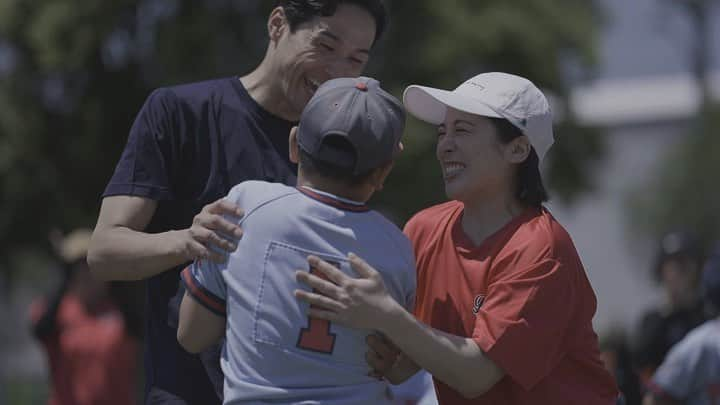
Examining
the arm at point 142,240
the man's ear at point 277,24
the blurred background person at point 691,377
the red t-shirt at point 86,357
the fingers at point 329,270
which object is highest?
the man's ear at point 277,24

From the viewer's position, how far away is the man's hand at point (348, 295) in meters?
2.91

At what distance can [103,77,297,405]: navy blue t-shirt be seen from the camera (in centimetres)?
368

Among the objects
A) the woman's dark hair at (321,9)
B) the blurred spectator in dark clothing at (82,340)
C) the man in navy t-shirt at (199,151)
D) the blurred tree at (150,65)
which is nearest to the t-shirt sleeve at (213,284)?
the man in navy t-shirt at (199,151)

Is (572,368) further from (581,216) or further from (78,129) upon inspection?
(581,216)

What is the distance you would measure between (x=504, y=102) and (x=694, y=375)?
2.97 meters

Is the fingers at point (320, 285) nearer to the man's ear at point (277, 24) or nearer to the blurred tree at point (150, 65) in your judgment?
the man's ear at point (277, 24)

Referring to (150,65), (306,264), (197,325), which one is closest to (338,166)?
(306,264)

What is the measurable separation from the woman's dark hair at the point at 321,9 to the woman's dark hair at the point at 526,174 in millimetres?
720

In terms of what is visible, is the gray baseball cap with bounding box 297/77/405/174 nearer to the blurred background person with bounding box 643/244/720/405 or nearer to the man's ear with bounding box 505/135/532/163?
the man's ear with bounding box 505/135/532/163

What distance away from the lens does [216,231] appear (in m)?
3.01

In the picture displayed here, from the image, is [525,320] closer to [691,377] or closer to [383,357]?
[383,357]

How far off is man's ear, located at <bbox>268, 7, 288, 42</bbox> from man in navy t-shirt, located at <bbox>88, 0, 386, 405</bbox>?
13 millimetres

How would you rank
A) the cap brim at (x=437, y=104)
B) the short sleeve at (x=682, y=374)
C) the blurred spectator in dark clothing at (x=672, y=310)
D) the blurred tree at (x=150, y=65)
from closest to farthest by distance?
the cap brim at (x=437, y=104), the short sleeve at (x=682, y=374), the blurred spectator in dark clothing at (x=672, y=310), the blurred tree at (x=150, y=65)

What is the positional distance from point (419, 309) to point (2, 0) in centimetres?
1684
